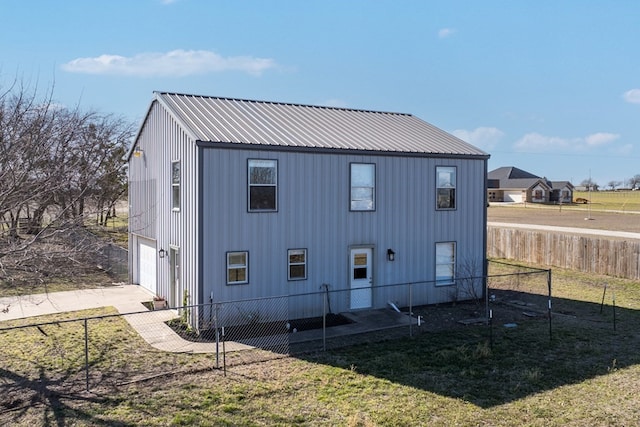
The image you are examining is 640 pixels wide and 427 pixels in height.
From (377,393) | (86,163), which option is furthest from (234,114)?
(377,393)

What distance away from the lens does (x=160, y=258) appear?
51.8 feet

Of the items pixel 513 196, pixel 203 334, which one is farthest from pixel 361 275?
pixel 513 196

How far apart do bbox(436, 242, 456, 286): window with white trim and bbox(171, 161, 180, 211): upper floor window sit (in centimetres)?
826

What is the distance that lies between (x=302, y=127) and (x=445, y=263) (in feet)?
21.2

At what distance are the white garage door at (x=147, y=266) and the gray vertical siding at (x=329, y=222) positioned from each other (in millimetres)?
4873

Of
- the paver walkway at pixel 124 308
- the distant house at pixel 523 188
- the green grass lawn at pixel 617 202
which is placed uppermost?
the distant house at pixel 523 188

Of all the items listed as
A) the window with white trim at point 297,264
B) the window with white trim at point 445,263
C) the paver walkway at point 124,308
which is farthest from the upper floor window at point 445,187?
the paver walkway at point 124,308

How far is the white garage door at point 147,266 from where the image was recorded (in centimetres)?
1683

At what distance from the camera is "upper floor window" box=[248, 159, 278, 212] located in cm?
1335

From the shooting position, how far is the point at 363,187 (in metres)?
15.0

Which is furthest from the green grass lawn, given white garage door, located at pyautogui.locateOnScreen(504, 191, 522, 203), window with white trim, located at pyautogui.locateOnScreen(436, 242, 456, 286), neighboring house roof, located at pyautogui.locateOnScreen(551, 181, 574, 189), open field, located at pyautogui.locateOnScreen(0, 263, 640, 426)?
open field, located at pyautogui.locateOnScreen(0, 263, 640, 426)

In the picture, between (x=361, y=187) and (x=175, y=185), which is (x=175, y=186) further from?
(x=361, y=187)

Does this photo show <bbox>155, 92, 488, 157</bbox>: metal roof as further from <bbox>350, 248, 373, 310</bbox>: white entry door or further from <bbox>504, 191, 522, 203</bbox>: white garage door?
<bbox>504, 191, 522, 203</bbox>: white garage door

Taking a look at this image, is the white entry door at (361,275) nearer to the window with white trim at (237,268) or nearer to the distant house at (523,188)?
the window with white trim at (237,268)
